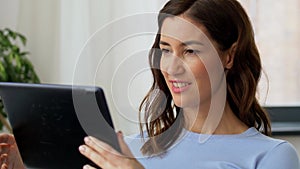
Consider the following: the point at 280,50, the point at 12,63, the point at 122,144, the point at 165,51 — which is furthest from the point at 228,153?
the point at 12,63

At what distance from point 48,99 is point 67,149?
0.10 metres

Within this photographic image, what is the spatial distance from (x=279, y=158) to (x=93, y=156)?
1.74ft

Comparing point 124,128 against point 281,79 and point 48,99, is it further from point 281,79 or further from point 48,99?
point 48,99

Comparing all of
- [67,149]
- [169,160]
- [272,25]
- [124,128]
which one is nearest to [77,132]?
[67,149]

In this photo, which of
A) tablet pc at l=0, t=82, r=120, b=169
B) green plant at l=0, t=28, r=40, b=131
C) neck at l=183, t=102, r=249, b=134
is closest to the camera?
tablet pc at l=0, t=82, r=120, b=169

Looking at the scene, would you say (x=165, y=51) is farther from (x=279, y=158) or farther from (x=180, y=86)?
(x=279, y=158)

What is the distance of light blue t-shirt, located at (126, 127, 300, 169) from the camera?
4.06 ft

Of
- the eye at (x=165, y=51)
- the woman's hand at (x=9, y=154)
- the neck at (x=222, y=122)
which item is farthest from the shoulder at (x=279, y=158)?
the woman's hand at (x=9, y=154)

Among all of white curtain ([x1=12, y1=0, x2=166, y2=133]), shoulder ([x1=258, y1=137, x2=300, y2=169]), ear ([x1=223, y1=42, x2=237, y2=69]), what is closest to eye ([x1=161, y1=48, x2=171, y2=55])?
ear ([x1=223, y1=42, x2=237, y2=69])

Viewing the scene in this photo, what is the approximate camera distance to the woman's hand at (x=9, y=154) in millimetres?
1182

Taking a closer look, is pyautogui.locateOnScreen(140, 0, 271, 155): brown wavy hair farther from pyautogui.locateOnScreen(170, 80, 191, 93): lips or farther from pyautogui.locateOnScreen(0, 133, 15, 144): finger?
pyautogui.locateOnScreen(0, 133, 15, 144): finger

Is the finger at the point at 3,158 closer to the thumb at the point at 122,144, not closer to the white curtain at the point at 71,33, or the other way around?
the thumb at the point at 122,144

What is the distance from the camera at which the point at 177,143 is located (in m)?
1.37

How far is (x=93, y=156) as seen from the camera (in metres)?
0.87
